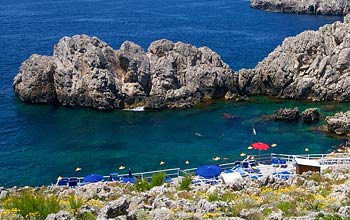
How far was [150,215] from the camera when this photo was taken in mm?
18250

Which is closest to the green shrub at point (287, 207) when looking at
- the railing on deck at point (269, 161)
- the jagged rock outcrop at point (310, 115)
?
the railing on deck at point (269, 161)

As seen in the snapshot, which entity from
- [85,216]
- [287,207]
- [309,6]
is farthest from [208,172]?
[309,6]

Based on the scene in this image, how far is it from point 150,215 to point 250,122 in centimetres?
4513

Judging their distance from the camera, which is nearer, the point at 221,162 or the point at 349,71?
the point at 221,162

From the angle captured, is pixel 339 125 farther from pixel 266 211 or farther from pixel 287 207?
pixel 266 211

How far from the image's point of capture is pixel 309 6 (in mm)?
173250

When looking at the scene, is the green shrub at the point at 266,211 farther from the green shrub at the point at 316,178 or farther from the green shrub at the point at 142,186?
the green shrub at the point at 316,178

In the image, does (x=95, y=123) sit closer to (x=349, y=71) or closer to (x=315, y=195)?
(x=349, y=71)

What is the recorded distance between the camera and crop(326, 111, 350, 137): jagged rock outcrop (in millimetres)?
56531

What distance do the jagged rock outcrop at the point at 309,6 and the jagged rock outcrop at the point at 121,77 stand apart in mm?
109347

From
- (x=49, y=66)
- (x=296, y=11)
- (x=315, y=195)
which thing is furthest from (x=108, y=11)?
(x=315, y=195)

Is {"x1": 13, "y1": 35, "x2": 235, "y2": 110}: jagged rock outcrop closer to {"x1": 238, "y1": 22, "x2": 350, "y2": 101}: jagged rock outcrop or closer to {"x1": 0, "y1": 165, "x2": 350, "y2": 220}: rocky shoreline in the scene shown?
{"x1": 238, "y1": 22, "x2": 350, "y2": 101}: jagged rock outcrop

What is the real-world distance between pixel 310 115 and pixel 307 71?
43.4 ft

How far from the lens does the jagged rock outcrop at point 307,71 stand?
70688mm
